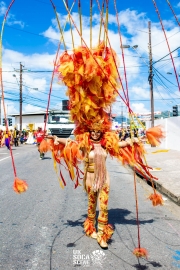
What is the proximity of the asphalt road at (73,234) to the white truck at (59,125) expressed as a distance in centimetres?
1917

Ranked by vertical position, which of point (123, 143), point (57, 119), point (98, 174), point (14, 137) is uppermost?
point (57, 119)

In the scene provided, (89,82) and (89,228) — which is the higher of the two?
(89,82)

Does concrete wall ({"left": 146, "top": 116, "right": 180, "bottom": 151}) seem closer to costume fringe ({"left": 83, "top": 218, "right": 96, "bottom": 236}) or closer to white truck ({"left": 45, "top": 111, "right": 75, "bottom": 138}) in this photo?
white truck ({"left": 45, "top": 111, "right": 75, "bottom": 138})

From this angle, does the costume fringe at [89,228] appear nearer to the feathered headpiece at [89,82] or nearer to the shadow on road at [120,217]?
the shadow on road at [120,217]

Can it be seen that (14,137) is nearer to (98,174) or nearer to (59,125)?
(59,125)

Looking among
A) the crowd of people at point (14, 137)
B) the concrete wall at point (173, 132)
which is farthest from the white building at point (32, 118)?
the concrete wall at point (173, 132)

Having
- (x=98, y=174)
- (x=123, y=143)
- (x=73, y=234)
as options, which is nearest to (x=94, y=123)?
(x=123, y=143)

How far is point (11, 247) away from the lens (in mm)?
4184

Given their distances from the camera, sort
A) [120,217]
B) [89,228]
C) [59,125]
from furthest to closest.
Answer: [59,125], [120,217], [89,228]

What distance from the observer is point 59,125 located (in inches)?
1075

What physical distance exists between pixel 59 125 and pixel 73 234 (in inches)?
898

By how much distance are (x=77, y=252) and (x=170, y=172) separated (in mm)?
7730

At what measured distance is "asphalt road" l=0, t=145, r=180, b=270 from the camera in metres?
3.75

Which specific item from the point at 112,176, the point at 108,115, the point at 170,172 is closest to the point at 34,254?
the point at 108,115
